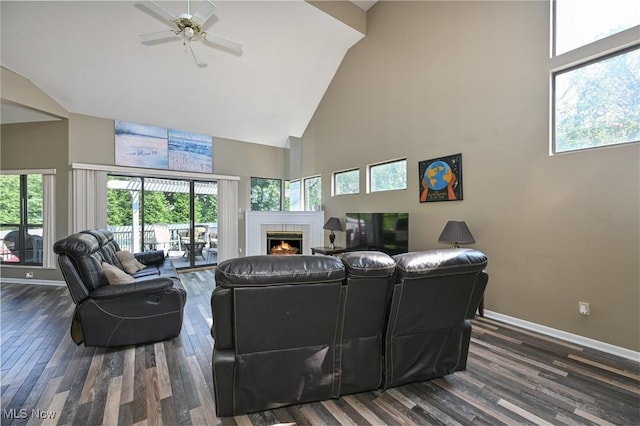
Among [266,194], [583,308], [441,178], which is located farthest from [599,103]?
[266,194]

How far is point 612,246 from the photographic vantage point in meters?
2.47

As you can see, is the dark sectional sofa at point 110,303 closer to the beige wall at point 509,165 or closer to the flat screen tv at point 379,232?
the flat screen tv at point 379,232

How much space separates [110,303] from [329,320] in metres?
2.22

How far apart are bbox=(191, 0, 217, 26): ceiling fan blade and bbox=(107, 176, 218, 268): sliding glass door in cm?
377

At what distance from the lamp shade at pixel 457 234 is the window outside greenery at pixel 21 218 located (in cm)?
695

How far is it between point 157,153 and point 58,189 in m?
1.75

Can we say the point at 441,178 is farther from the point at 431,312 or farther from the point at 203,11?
the point at 203,11

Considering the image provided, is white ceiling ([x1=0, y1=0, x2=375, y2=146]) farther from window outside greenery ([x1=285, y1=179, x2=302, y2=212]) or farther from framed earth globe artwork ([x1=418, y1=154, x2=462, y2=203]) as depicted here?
framed earth globe artwork ([x1=418, y1=154, x2=462, y2=203])

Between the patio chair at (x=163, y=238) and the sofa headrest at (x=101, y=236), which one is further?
the patio chair at (x=163, y=238)

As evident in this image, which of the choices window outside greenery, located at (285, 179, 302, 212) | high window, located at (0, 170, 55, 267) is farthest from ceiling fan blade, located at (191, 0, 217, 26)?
high window, located at (0, 170, 55, 267)

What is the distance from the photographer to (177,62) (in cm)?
452

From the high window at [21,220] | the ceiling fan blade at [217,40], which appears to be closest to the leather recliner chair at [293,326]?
the ceiling fan blade at [217,40]

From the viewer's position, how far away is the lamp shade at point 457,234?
3199 millimetres

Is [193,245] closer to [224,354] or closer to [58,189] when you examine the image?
[58,189]
